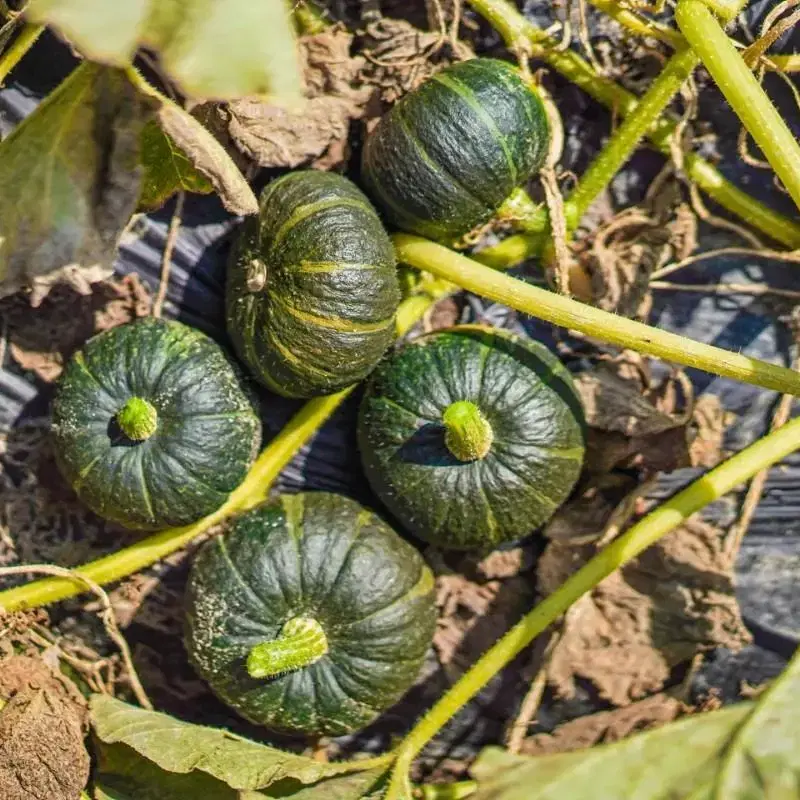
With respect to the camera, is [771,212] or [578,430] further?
[771,212]

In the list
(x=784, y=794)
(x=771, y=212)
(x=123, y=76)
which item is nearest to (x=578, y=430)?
(x=771, y=212)

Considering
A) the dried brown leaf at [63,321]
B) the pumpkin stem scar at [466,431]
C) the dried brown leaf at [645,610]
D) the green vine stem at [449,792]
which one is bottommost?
the dried brown leaf at [645,610]

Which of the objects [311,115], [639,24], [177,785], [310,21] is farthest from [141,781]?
[639,24]

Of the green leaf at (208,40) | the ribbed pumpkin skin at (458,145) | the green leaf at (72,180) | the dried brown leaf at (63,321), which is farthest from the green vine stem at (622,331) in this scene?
the green leaf at (208,40)

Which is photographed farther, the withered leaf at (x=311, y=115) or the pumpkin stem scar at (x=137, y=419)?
the withered leaf at (x=311, y=115)

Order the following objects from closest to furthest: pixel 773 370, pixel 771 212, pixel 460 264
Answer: pixel 773 370, pixel 460 264, pixel 771 212

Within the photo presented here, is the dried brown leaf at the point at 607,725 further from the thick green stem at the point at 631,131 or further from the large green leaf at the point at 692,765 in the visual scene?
the thick green stem at the point at 631,131

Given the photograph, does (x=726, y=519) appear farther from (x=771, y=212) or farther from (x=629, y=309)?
(x=771, y=212)

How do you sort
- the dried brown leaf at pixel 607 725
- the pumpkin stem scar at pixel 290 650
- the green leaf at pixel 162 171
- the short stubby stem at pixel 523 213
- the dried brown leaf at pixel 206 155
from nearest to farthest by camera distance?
the dried brown leaf at pixel 206 155 → the green leaf at pixel 162 171 → the pumpkin stem scar at pixel 290 650 → the short stubby stem at pixel 523 213 → the dried brown leaf at pixel 607 725
